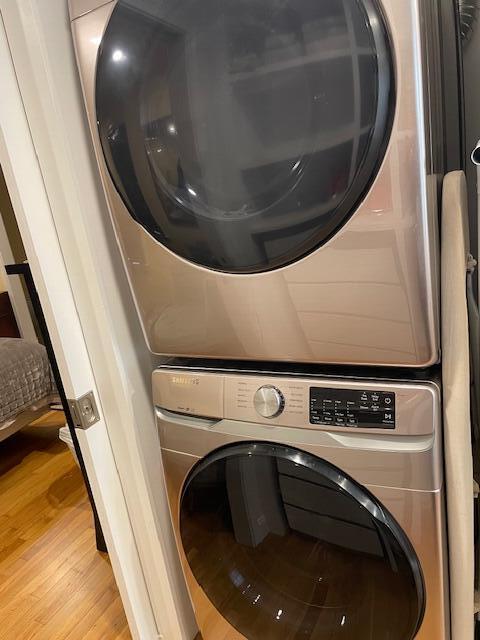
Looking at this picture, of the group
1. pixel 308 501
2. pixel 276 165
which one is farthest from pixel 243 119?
pixel 308 501

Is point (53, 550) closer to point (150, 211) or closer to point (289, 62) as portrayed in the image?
point (150, 211)

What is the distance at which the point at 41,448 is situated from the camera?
110 inches

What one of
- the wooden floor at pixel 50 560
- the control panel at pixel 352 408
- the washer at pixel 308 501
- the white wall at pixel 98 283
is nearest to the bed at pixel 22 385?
the wooden floor at pixel 50 560

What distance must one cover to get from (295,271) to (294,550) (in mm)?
563

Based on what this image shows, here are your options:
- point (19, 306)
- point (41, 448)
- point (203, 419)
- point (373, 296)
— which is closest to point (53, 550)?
point (41, 448)

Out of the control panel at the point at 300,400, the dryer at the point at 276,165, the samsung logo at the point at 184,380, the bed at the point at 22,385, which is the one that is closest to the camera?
the dryer at the point at 276,165

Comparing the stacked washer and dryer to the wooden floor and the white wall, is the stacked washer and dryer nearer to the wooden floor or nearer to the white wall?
the white wall

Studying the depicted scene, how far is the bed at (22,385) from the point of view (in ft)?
8.13

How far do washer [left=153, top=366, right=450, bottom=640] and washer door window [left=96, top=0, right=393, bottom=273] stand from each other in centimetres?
28

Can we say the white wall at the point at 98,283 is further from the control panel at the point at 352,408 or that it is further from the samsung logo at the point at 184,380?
the control panel at the point at 352,408

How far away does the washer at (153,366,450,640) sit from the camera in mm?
786

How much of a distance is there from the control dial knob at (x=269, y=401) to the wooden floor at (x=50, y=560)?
1.06m

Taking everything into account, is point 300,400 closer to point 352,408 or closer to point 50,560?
point 352,408

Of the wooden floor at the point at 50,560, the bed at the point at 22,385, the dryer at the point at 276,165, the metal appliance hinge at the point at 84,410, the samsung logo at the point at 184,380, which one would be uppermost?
the dryer at the point at 276,165
